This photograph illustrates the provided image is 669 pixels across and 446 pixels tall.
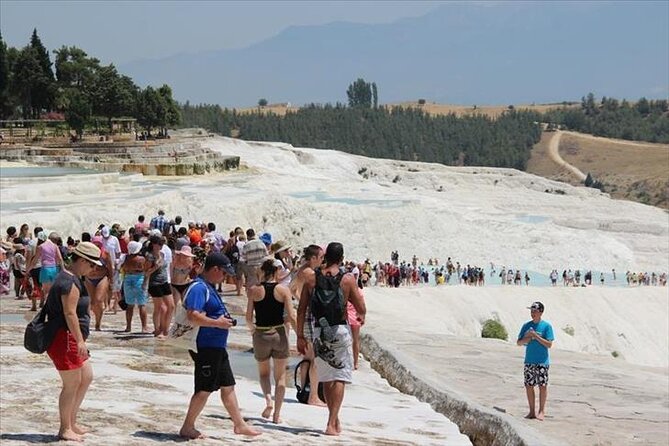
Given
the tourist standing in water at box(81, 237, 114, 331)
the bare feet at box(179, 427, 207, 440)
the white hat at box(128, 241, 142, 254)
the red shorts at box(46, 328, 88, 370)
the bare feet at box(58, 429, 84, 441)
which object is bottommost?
the bare feet at box(179, 427, 207, 440)

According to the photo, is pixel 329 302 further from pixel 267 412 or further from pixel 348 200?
pixel 348 200

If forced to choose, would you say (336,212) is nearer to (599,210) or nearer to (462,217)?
(462,217)

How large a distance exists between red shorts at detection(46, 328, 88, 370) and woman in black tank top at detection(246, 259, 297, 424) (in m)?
1.58

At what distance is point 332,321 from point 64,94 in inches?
2834

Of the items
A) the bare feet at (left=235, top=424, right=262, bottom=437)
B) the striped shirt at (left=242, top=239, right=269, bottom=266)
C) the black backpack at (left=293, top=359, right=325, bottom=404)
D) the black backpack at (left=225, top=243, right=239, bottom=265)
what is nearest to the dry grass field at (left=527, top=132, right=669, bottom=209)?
the black backpack at (left=225, top=243, right=239, bottom=265)

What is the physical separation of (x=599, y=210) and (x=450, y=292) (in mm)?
48423

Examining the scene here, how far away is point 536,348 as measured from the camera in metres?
10.4

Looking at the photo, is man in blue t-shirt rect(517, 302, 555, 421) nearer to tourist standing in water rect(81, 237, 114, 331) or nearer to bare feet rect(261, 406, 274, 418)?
bare feet rect(261, 406, 274, 418)

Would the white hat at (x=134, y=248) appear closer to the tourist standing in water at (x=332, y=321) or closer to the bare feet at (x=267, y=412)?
the bare feet at (x=267, y=412)

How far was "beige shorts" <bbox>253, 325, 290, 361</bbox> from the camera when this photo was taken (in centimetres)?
837

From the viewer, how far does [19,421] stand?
7.98 metres

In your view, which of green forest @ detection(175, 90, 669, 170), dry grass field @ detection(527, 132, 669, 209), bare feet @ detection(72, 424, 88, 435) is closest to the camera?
bare feet @ detection(72, 424, 88, 435)

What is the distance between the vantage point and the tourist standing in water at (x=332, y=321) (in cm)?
788

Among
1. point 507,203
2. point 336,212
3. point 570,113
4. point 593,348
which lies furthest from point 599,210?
point 570,113
